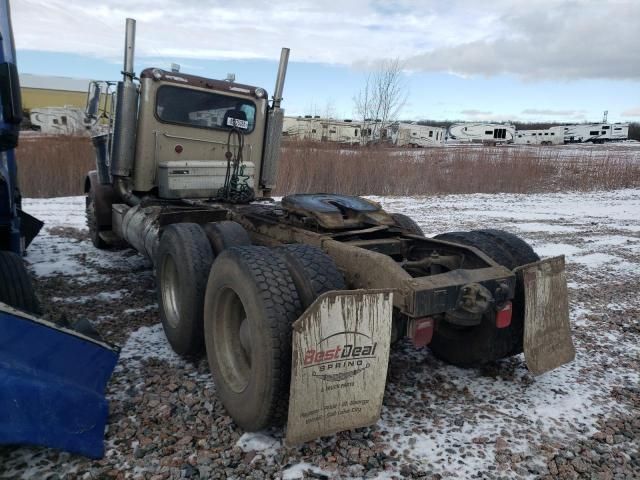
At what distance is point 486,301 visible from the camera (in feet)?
9.23

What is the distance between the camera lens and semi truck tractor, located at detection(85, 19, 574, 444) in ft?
8.43

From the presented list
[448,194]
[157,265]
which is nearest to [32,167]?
[157,265]

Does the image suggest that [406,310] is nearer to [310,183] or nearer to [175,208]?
[175,208]

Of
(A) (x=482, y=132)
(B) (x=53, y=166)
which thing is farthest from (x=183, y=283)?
(A) (x=482, y=132)

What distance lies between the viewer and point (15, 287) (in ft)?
11.1

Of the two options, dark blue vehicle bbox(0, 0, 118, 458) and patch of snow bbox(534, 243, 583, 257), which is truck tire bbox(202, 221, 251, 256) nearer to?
dark blue vehicle bbox(0, 0, 118, 458)

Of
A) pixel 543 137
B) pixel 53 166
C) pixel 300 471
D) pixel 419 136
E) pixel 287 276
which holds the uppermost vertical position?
pixel 543 137

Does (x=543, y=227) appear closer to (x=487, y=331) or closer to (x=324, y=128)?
(x=487, y=331)

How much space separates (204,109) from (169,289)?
8.63ft

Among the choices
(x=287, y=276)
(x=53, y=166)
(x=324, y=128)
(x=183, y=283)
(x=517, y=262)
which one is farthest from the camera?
(x=324, y=128)

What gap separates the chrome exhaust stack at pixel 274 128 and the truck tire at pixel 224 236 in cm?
252

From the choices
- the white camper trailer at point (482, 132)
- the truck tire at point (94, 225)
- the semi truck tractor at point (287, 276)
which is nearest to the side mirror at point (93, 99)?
the semi truck tractor at point (287, 276)

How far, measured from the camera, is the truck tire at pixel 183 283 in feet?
11.9

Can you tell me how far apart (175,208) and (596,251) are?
6590 mm
